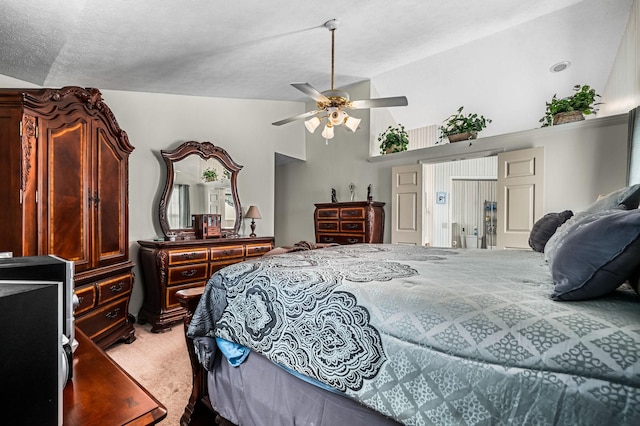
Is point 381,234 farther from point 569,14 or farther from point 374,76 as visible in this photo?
point 569,14

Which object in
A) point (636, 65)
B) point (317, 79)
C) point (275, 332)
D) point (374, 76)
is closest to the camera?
point (275, 332)

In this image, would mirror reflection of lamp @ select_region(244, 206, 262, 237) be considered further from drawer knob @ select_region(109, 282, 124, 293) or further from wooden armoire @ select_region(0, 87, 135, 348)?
drawer knob @ select_region(109, 282, 124, 293)

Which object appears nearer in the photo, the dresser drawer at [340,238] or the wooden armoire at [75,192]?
the wooden armoire at [75,192]

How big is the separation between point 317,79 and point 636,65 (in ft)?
10.2

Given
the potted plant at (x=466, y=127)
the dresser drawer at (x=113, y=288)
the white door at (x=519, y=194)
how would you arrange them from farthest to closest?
1. the potted plant at (x=466, y=127)
2. the white door at (x=519, y=194)
3. the dresser drawer at (x=113, y=288)

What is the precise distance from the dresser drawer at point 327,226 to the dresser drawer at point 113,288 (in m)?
2.44

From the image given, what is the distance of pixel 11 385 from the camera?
0.51 m

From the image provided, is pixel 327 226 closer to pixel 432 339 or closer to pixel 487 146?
pixel 487 146

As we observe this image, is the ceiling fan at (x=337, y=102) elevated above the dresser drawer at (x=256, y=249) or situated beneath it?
elevated above

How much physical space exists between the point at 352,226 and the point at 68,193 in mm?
2968

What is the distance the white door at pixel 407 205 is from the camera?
13.7 feet

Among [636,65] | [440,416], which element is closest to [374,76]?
[636,65]

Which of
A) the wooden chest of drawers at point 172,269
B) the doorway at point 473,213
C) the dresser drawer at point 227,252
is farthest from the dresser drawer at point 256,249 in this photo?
the doorway at point 473,213

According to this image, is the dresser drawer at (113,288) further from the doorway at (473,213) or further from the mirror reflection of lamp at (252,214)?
the doorway at (473,213)
